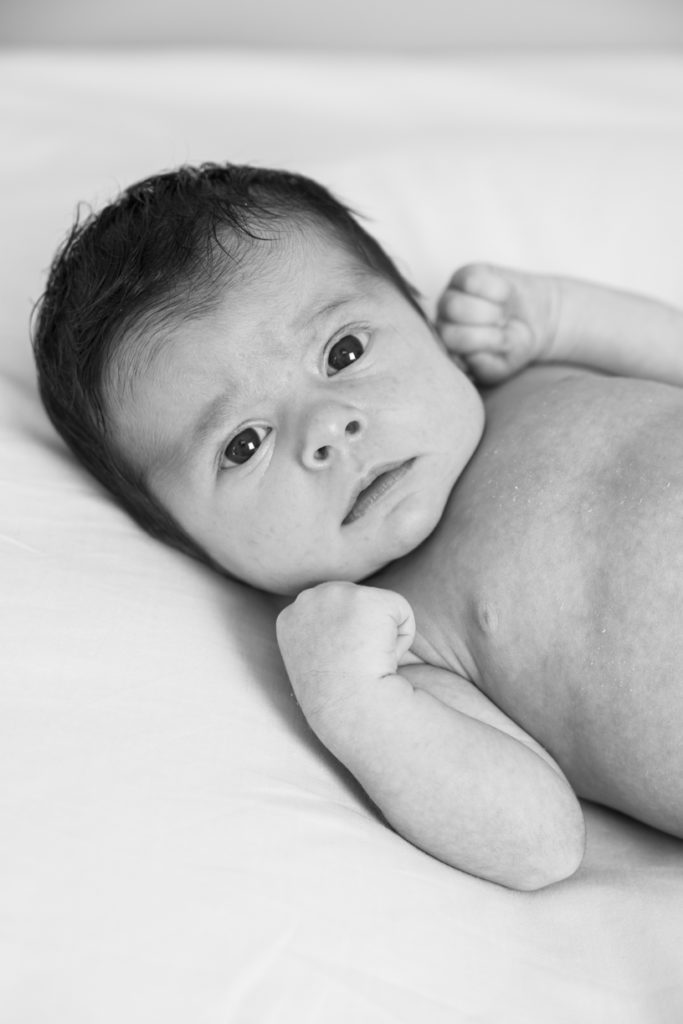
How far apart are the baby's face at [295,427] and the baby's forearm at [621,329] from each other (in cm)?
34

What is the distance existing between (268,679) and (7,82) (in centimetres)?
130

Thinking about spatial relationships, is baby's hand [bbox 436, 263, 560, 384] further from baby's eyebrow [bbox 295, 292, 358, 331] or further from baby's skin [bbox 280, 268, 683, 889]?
baby's eyebrow [bbox 295, 292, 358, 331]

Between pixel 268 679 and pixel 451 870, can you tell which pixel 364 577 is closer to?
Answer: pixel 268 679

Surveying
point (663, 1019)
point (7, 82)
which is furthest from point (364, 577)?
point (7, 82)

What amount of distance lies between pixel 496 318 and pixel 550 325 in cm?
9

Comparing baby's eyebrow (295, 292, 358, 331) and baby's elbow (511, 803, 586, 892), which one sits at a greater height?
baby's eyebrow (295, 292, 358, 331)

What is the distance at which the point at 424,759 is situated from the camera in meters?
1.05

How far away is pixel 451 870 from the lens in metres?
1.05

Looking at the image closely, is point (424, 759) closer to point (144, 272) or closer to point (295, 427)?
point (295, 427)

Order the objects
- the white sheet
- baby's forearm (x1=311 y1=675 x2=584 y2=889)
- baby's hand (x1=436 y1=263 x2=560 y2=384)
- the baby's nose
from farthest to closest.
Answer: baby's hand (x1=436 y1=263 x2=560 y2=384) < the baby's nose < baby's forearm (x1=311 y1=675 x2=584 y2=889) < the white sheet

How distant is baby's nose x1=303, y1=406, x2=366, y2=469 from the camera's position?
3.87 feet

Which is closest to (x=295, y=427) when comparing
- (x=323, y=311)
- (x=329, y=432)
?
(x=329, y=432)

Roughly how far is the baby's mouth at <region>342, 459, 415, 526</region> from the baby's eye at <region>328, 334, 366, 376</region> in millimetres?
129

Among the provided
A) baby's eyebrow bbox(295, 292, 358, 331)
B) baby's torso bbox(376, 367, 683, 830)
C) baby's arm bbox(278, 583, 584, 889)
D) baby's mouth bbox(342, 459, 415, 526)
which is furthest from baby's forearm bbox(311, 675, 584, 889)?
baby's eyebrow bbox(295, 292, 358, 331)
